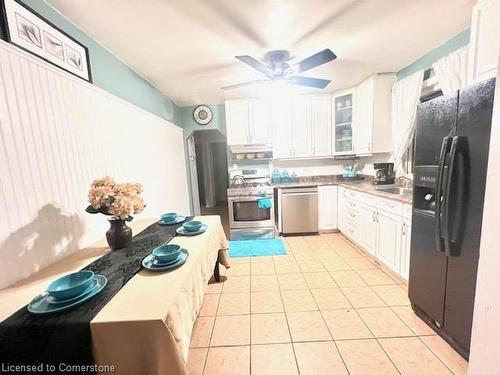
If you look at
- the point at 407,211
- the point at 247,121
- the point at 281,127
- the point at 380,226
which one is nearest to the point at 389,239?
the point at 380,226

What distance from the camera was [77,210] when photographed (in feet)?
5.13

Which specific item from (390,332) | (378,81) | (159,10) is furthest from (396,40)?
(390,332)

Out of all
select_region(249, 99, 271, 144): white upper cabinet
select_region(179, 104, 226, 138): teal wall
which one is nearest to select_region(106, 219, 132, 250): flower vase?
select_region(249, 99, 271, 144): white upper cabinet

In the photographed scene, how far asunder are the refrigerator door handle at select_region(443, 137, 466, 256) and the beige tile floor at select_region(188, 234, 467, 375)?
0.79 metres

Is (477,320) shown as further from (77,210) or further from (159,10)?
(159,10)

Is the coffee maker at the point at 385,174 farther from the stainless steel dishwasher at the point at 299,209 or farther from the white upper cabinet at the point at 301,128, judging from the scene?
the white upper cabinet at the point at 301,128

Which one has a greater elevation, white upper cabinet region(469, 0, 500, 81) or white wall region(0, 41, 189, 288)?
white upper cabinet region(469, 0, 500, 81)

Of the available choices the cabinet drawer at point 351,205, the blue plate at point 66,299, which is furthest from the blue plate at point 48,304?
the cabinet drawer at point 351,205

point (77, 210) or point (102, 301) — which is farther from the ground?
point (77, 210)

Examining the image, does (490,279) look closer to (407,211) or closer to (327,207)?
(407,211)

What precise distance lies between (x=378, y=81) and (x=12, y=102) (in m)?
3.84

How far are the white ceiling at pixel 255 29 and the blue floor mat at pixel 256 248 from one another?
→ 2478 millimetres

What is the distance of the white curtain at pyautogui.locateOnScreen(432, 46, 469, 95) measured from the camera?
1.93 metres

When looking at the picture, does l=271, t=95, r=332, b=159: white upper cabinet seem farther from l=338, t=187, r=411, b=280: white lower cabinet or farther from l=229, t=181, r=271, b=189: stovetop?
l=338, t=187, r=411, b=280: white lower cabinet
